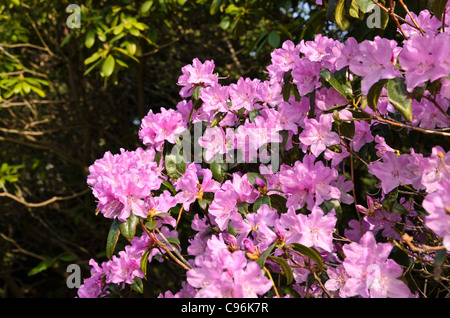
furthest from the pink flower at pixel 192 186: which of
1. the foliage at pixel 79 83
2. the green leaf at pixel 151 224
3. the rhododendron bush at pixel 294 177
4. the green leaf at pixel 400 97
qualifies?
the foliage at pixel 79 83

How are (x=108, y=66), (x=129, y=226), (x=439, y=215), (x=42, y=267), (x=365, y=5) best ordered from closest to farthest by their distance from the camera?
(x=439, y=215), (x=129, y=226), (x=365, y=5), (x=108, y=66), (x=42, y=267)

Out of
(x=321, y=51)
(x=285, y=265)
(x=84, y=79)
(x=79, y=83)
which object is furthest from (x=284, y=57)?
(x=84, y=79)

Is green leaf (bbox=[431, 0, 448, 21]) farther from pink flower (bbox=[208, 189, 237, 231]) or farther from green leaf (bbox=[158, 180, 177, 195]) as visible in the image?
green leaf (bbox=[158, 180, 177, 195])

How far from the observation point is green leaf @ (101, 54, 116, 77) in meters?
2.43

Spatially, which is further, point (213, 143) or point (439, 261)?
point (213, 143)

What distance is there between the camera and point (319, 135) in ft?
4.18

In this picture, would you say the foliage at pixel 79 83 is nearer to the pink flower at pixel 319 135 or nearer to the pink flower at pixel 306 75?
the pink flower at pixel 306 75

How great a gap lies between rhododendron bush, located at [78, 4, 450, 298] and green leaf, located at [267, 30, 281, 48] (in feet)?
2.87

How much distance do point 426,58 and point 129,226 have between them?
0.79 metres

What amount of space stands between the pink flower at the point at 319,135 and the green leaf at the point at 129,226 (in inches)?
19.5

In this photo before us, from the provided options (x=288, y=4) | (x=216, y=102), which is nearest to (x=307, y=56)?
(x=216, y=102)

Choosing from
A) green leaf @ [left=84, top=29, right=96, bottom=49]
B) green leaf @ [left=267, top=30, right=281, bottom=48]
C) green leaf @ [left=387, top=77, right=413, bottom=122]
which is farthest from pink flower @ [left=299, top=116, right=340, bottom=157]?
green leaf @ [left=84, top=29, right=96, bottom=49]

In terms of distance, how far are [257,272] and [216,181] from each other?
1.56 ft

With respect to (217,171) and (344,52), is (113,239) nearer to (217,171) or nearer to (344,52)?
(217,171)
